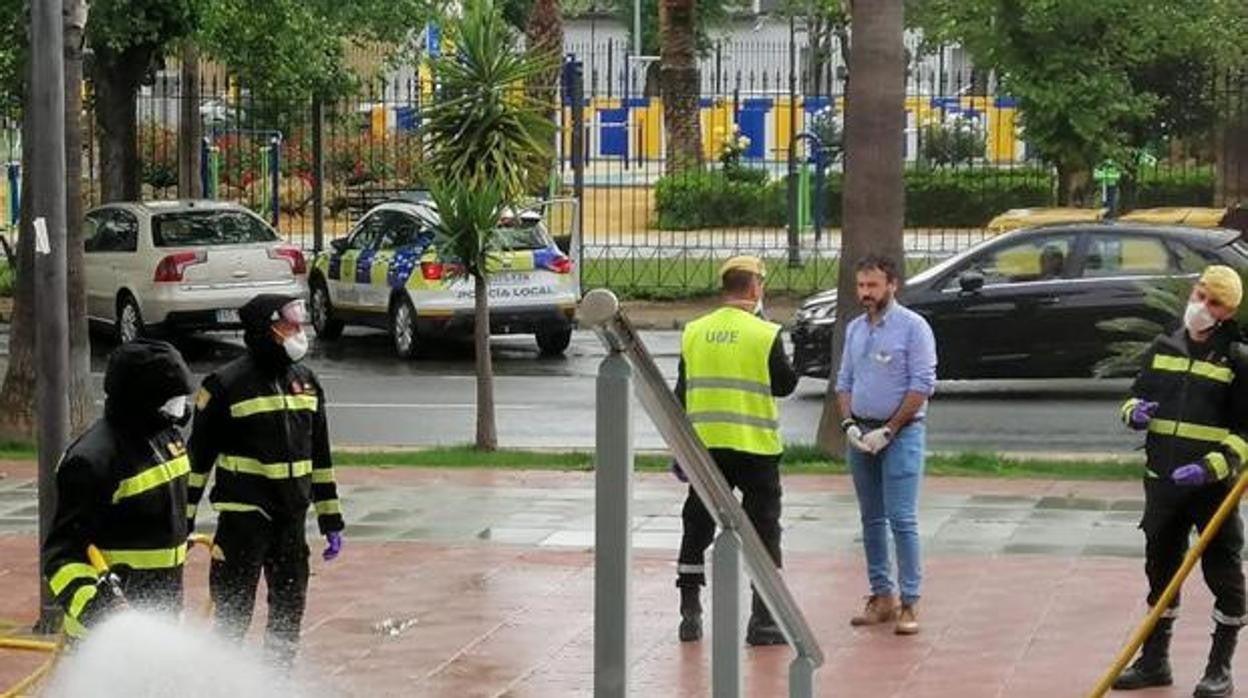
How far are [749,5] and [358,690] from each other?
6052cm

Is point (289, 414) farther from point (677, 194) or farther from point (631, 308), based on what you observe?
point (677, 194)

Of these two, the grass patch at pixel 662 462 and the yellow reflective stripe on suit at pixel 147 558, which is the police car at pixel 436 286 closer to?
the grass patch at pixel 662 462

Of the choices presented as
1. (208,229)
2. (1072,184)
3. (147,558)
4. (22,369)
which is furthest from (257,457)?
(1072,184)

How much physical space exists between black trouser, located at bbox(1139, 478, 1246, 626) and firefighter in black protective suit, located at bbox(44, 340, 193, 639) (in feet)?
13.0

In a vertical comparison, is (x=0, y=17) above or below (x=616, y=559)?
above

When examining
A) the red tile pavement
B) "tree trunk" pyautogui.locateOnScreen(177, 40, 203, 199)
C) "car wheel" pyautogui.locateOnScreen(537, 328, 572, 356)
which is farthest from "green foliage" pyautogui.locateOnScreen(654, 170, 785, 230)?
the red tile pavement

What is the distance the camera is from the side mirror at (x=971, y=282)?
2044 cm

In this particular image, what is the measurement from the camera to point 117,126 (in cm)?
2903

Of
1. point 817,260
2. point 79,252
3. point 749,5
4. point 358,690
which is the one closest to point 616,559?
point 358,690

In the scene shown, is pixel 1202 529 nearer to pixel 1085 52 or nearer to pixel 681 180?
pixel 1085 52

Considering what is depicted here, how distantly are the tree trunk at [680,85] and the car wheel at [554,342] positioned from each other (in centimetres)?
1398

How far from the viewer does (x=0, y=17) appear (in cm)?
2533

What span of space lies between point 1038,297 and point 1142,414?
1086cm

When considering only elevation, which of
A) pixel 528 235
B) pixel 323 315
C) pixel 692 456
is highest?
pixel 692 456
